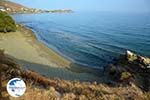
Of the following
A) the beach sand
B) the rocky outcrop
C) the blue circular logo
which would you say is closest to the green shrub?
the beach sand

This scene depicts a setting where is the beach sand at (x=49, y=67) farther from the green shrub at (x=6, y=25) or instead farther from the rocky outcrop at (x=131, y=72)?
the green shrub at (x=6, y=25)

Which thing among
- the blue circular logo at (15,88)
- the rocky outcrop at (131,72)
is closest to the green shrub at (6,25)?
the rocky outcrop at (131,72)

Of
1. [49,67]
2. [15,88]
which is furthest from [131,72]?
[15,88]

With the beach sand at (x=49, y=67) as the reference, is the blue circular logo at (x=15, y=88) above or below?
above

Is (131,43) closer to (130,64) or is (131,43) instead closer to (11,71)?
(130,64)

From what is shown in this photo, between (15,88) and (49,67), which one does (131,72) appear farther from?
(15,88)

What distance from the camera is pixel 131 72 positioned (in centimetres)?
2078

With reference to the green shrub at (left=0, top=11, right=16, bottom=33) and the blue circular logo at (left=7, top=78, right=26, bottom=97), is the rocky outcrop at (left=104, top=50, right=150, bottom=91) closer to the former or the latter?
the blue circular logo at (left=7, top=78, right=26, bottom=97)

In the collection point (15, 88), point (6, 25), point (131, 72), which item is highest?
point (15, 88)

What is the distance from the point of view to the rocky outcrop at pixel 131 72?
18.8m

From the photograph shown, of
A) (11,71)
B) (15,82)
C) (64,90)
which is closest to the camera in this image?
(15,82)

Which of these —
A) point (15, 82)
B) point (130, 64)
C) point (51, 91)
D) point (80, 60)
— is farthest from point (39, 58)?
point (15, 82)

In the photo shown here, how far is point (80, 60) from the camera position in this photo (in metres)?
28.5

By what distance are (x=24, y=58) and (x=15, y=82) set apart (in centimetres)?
1827
